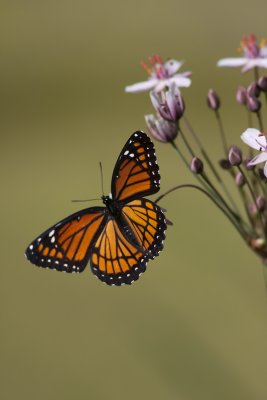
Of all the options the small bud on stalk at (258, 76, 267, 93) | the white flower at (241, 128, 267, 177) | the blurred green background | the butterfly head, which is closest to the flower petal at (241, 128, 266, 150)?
the white flower at (241, 128, 267, 177)

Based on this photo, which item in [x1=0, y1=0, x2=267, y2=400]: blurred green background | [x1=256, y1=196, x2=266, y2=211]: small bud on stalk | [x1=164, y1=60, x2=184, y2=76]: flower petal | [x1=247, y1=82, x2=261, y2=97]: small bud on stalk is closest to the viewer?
[x1=256, y1=196, x2=266, y2=211]: small bud on stalk

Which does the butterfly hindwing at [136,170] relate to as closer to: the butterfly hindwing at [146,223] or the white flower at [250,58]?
the butterfly hindwing at [146,223]

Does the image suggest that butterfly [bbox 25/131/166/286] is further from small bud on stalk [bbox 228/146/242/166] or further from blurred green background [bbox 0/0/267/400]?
blurred green background [bbox 0/0/267/400]

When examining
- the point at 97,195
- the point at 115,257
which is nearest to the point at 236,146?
the point at 115,257

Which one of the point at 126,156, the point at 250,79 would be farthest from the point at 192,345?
the point at 250,79

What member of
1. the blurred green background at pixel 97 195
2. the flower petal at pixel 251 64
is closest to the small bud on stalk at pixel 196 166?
the flower petal at pixel 251 64

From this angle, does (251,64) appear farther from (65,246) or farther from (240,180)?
(65,246)

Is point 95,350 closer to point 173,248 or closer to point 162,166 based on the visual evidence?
point 173,248
